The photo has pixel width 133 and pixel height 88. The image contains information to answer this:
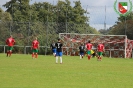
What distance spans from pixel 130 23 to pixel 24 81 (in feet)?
145

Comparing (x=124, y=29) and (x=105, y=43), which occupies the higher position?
(x=124, y=29)

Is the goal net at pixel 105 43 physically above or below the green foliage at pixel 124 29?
below

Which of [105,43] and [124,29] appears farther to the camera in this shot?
[124,29]

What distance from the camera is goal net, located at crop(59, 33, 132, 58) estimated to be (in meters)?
56.6

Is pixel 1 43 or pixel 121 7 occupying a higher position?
pixel 121 7

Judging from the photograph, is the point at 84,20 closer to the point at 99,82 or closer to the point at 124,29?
the point at 124,29

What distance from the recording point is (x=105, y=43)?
5819cm

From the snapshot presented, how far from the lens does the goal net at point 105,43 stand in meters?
56.6

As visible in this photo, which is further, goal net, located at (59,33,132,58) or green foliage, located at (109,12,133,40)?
green foliage, located at (109,12,133,40)

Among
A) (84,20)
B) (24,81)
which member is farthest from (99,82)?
(84,20)

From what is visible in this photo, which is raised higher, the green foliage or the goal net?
the green foliage

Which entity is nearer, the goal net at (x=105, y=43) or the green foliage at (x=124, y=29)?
the goal net at (x=105, y=43)

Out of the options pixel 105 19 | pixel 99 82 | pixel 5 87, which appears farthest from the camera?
pixel 105 19

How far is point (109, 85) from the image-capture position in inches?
683
